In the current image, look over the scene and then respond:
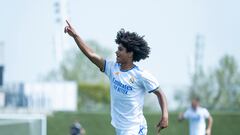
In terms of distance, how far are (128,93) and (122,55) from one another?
1.50 feet

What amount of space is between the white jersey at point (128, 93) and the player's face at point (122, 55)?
13 cm

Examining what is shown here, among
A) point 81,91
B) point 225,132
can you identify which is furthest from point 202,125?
point 81,91

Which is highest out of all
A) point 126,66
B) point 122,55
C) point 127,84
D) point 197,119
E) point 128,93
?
point 122,55

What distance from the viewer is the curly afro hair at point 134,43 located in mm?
10836

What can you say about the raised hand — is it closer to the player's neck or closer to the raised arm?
the raised arm

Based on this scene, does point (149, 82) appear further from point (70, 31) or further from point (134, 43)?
point (70, 31)

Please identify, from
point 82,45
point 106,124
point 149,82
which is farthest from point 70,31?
point 106,124

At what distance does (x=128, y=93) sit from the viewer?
35.1ft

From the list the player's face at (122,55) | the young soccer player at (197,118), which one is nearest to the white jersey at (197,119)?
the young soccer player at (197,118)

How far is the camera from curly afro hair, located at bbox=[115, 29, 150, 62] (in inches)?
427

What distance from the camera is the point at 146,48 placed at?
11.0m

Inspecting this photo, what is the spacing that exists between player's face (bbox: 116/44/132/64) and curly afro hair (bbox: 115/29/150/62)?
0.04 m

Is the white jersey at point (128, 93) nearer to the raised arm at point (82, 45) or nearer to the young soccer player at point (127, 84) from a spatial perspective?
the young soccer player at point (127, 84)

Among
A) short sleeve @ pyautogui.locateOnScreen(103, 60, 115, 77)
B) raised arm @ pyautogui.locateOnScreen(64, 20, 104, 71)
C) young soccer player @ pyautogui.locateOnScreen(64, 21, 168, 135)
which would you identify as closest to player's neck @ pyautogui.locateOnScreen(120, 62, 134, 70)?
young soccer player @ pyautogui.locateOnScreen(64, 21, 168, 135)
